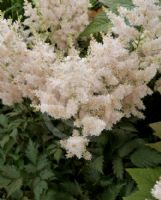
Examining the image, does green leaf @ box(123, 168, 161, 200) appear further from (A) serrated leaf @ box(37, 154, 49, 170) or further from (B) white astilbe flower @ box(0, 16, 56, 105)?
(B) white astilbe flower @ box(0, 16, 56, 105)

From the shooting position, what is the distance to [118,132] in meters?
2.96

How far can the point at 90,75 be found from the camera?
8.85ft

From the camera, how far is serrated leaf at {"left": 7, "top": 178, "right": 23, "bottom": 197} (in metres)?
2.83

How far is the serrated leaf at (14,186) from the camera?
2.83 metres

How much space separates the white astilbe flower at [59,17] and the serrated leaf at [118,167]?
3.28 ft

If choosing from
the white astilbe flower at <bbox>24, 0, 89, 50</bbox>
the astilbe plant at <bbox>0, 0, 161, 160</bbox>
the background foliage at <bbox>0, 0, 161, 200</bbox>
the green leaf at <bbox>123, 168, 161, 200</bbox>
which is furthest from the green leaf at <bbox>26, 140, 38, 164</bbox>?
the white astilbe flower at <bbox>24, 0, 89, 50</bbox>

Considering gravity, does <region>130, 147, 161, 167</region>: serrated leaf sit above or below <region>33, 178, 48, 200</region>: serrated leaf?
above

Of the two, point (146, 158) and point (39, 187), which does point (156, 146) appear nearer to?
→ point (146, 158)

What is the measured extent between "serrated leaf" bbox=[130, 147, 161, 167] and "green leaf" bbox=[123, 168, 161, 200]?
14 centimetres

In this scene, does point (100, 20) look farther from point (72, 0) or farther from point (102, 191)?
point (102, 191)

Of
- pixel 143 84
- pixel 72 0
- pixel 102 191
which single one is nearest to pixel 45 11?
pixel 72 0

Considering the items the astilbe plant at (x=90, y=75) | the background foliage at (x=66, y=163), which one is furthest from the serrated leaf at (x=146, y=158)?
the astilbe plant at (x=90, y=75)

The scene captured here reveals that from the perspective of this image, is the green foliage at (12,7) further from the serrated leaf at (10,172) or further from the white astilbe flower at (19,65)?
the serrated leaf at (10,172)

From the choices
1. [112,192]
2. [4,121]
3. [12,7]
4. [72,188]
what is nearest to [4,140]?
[4,121]
